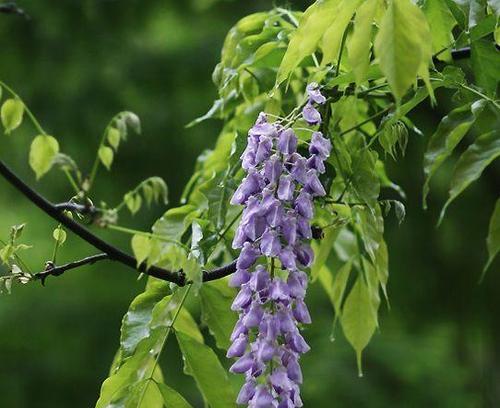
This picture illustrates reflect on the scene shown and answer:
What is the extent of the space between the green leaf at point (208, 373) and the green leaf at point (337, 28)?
0.42m

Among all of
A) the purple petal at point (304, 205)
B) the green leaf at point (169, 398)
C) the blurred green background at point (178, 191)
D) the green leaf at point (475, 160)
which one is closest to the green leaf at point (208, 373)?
the green leaf at point (169, 398)

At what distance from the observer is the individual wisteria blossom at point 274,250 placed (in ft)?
3.87

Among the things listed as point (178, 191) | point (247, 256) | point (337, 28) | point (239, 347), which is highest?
point (337, 28)

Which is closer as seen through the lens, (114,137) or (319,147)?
(319,147)

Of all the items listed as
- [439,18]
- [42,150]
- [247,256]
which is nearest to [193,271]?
[247,256]

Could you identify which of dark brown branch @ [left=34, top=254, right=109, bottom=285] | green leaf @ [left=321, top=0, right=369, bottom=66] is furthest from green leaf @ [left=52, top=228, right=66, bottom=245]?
green leaf @ [left=321, top=0, right=369, bottom=66]

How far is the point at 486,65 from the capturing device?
1.38m

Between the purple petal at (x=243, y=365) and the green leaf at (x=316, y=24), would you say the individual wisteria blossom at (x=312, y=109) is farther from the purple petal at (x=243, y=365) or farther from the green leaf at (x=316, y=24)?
the purple petal at (x=243, y=365)

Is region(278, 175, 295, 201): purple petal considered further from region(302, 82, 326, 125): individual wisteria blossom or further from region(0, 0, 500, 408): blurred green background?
region(0, 0, 500, 408): blurred green background

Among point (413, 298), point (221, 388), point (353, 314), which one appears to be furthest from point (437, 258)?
point (221, 388)

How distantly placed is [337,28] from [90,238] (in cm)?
38

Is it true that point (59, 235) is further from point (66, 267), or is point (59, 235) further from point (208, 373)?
point (208, 373)

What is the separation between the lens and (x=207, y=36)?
4691 millimetres

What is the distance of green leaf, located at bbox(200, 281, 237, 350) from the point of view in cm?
144
